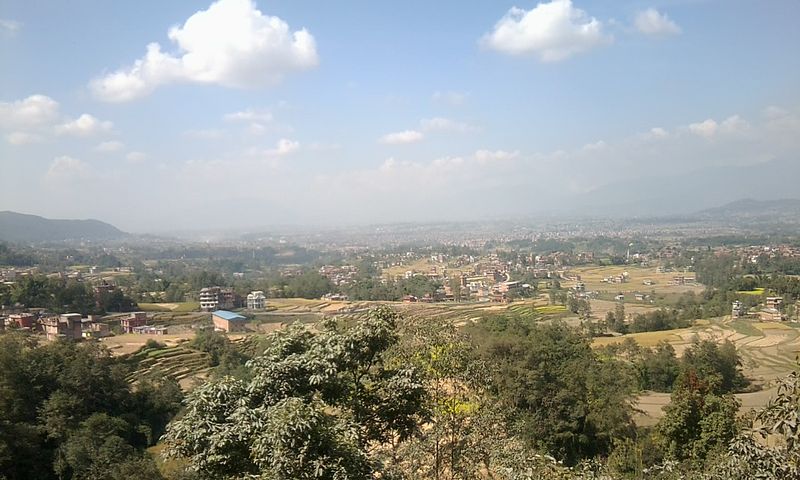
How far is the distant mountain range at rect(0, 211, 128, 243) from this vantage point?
10456 cm

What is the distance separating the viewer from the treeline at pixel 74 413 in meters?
10.5

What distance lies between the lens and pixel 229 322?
93.4 ft

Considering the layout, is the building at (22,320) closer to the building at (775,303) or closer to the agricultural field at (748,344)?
the agricultural field at (748,344)

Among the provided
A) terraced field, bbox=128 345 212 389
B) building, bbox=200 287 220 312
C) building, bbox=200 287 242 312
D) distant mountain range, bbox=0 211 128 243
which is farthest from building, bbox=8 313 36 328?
distant mountain range, bbox=0 211 128 243

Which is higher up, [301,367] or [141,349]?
[301,367]

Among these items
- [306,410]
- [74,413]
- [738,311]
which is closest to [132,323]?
[74,413]

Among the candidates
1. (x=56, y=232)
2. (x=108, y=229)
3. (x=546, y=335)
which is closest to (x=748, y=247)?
(x=546, y=335)

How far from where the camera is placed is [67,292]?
2827 cm

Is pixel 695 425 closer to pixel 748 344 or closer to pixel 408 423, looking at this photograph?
pixel 408 423

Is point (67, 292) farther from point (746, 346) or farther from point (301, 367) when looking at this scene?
point (746, 346)

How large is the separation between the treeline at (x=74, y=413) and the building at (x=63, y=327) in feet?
19.5

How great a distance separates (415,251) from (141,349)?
195 feet

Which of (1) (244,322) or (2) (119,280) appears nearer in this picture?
(1) (244,322)

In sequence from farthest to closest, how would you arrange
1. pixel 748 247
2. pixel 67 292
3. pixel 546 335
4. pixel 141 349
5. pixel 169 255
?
1. pixel 169 255
2. pixel 748 247
3. pixel 67 292
4. pixel 141 349
5. pixel 546 335
